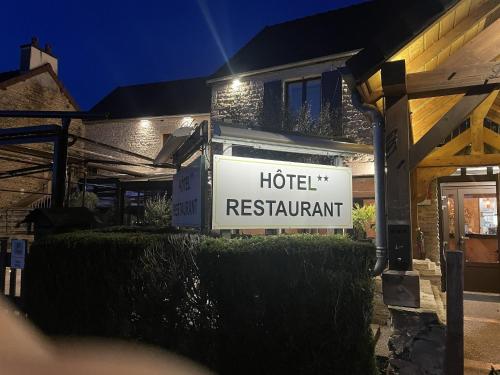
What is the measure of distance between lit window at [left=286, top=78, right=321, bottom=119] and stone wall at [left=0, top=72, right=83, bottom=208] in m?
11.4

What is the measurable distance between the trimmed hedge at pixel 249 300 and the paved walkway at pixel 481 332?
200 centimetres

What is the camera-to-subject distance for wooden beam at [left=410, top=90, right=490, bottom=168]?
425cm

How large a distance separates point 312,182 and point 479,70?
2002 mm

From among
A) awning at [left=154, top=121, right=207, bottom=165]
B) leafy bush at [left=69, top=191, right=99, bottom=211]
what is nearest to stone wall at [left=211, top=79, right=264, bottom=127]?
leafy bush at [left=69, top=191, right=99, bottom=211]

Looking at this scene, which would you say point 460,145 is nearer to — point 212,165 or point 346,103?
point 346,103

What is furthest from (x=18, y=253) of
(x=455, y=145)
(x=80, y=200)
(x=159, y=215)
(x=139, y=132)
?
(x=139, y=132)

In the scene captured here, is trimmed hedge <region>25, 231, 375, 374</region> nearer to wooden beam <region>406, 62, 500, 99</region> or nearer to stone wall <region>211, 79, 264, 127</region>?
wooden beam <region>406, 62, 500, 99</region>

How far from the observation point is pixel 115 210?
18.4 meters

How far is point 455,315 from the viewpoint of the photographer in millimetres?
3502

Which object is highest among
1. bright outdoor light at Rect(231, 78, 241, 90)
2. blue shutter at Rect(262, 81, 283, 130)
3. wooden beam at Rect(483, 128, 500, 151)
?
bright outdoor light at Rect(231, 78, 241, 90)

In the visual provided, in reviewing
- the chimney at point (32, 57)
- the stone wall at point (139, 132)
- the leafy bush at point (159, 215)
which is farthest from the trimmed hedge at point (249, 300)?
the chimney at point (32, 57)

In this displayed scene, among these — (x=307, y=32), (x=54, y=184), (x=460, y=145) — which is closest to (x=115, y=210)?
(x=307, y=32)

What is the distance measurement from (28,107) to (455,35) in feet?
63.4

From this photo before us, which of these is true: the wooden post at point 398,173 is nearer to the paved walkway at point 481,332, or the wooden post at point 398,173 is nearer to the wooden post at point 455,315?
the wooden post at point 455,315
